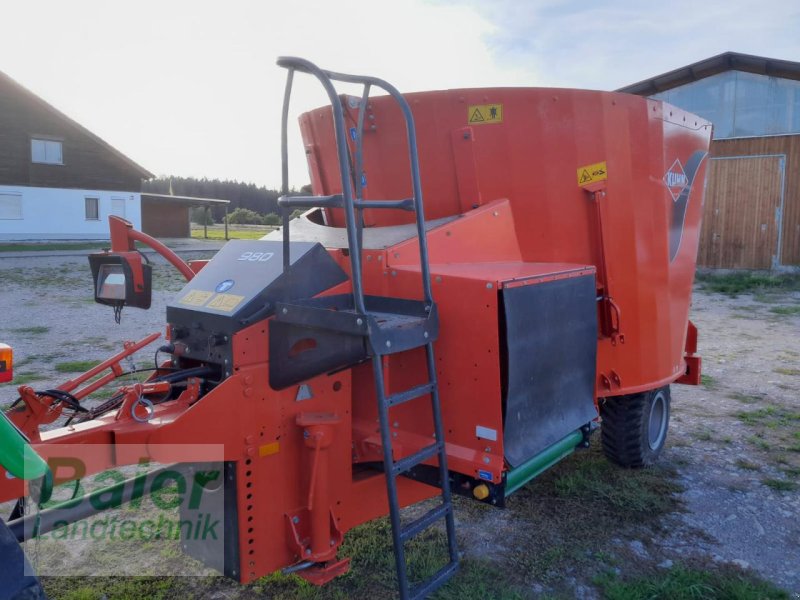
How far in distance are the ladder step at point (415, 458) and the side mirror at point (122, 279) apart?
1571mm

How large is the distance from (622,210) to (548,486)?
6.02 ft

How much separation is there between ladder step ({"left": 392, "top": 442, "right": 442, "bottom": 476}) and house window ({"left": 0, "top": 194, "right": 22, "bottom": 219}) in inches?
1113

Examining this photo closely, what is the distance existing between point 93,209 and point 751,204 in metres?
25.5

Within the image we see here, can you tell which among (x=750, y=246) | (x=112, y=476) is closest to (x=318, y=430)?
(x=112, y=476)

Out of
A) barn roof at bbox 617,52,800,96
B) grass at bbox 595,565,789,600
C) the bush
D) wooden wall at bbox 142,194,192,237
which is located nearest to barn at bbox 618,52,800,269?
barn roof at bbox 617,52,800,96

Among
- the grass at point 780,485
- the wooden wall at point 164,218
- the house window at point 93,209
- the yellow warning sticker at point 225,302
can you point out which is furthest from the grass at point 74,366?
the wooden wall at point 164,218

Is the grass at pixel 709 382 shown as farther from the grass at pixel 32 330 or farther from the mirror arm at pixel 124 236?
the grass at pixel 32 330

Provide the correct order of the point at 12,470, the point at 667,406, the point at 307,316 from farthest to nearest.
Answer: the point at 667,406, the point at 307,316, the point at 12,470

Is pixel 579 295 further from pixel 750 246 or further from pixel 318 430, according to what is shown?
pixel 750 246

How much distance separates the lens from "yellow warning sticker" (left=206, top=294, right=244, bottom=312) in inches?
102

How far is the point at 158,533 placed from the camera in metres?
3.60

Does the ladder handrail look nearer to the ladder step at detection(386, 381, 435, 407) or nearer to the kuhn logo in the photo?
the ladder step at detection(386, 381, 435, 407)

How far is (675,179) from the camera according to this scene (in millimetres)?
4234

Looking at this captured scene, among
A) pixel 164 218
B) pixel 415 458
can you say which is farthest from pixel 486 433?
pixel 164 218
